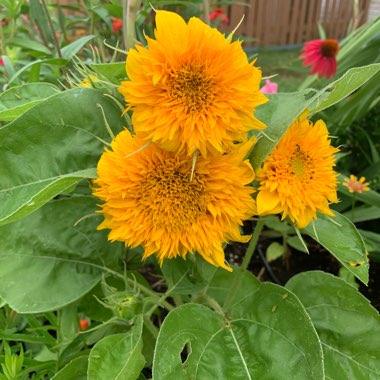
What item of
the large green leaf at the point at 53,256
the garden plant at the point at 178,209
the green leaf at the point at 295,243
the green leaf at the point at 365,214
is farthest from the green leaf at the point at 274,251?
the large green leaf at the point at 53,256

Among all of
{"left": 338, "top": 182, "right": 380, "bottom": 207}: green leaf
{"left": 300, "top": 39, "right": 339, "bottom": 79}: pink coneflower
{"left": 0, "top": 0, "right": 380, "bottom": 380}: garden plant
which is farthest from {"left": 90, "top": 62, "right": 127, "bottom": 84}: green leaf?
{"left": 300, "top": 39, "right": 339, "bottom": 79}: pink coneflower

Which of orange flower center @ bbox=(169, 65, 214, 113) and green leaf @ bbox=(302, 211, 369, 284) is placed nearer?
orange flower center @ bbox=(169, 65, 214, 113)

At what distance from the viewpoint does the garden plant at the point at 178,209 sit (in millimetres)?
434

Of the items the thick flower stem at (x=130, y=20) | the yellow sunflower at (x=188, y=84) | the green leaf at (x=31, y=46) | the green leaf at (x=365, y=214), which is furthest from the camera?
the green leaf at (x=365, y=214)

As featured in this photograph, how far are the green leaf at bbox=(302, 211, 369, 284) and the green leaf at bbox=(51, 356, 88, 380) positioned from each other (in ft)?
1.01

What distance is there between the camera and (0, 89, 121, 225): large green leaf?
510 millimetres

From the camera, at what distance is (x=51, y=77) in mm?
944

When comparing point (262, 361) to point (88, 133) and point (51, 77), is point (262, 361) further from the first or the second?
point (51, 77)

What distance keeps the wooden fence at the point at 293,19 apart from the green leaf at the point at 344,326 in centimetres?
365

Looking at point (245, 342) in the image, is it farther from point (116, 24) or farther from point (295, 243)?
point (116, 24)

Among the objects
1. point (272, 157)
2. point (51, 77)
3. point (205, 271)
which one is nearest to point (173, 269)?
A: point (205, 271)

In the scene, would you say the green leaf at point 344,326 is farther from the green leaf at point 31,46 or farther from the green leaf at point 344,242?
the green leaf at point 31,46

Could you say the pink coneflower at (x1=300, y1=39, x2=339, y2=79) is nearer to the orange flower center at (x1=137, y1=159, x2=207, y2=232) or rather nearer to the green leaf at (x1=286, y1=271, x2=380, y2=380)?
the green leaf at (x1=286, y1=271, x2=380, y2=380)

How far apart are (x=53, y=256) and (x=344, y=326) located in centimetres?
37
